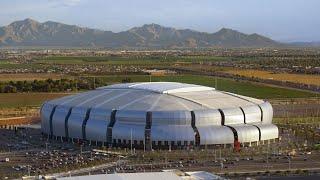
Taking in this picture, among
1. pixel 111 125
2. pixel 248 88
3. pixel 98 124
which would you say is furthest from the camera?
pixel 248 88

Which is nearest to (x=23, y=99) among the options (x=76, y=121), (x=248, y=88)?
(x=248, y=88)

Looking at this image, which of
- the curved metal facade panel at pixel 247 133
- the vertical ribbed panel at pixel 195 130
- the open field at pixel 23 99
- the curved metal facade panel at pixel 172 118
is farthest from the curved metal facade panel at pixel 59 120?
the open field at pixel 23 99

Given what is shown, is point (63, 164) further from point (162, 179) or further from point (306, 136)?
point (306, 136)

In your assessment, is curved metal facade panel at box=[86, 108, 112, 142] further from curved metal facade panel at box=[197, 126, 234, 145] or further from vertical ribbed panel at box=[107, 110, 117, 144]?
curved metal facade panel at box=[197, 126, 234, 145]

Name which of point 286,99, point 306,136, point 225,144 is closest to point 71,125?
point 225,144

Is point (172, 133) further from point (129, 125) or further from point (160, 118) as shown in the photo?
point (129, 125)

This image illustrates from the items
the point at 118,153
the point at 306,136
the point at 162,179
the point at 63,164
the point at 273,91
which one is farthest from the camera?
the point at 273,91

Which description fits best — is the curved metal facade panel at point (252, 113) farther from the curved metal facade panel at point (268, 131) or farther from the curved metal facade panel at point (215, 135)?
the curved metal facade panel at point (215, 135)
